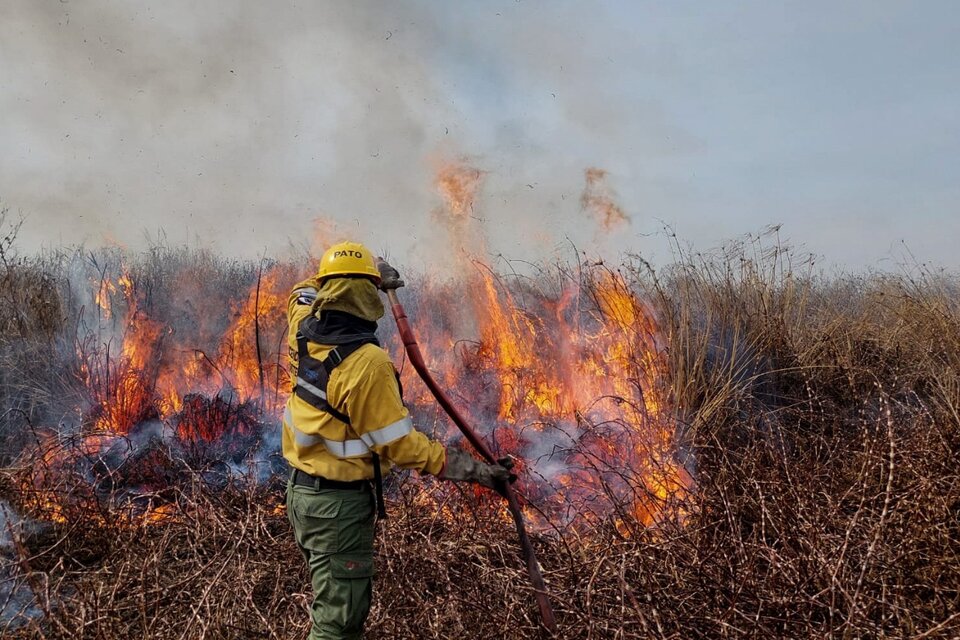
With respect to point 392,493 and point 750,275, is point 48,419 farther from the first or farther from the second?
point 750,275

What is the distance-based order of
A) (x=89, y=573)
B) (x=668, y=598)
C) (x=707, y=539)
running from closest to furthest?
(x=668, y=598), (x=707, y=539), (x=89, y=573)

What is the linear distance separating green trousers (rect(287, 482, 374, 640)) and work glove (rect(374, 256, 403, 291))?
115 cm

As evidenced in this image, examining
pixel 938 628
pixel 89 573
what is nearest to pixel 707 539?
pixel 938 628

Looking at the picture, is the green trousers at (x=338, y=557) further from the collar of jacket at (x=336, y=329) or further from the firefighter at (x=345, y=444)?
the collar of jacket at (x=336, y=329)

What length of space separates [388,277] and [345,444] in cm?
105

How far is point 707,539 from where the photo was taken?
3.92m

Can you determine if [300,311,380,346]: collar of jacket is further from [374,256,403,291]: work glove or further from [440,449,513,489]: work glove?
[440,449,513,489]: work glove

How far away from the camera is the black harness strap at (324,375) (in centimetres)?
287

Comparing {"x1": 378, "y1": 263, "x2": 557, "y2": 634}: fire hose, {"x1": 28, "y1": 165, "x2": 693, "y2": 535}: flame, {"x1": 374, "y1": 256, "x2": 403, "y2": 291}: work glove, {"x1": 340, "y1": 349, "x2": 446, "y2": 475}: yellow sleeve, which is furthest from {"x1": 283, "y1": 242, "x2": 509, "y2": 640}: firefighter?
{"x1": 28, "y1": 165, "x2": 693, "y2": 535}: flame

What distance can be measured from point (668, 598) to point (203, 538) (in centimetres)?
329

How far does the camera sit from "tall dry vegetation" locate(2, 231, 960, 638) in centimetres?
282

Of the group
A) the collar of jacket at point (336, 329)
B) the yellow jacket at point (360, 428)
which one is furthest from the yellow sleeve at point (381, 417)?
the collar of jacket at point (336, 329)

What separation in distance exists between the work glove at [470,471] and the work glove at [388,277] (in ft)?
3.31

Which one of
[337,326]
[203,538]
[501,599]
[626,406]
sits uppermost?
[337,326]
